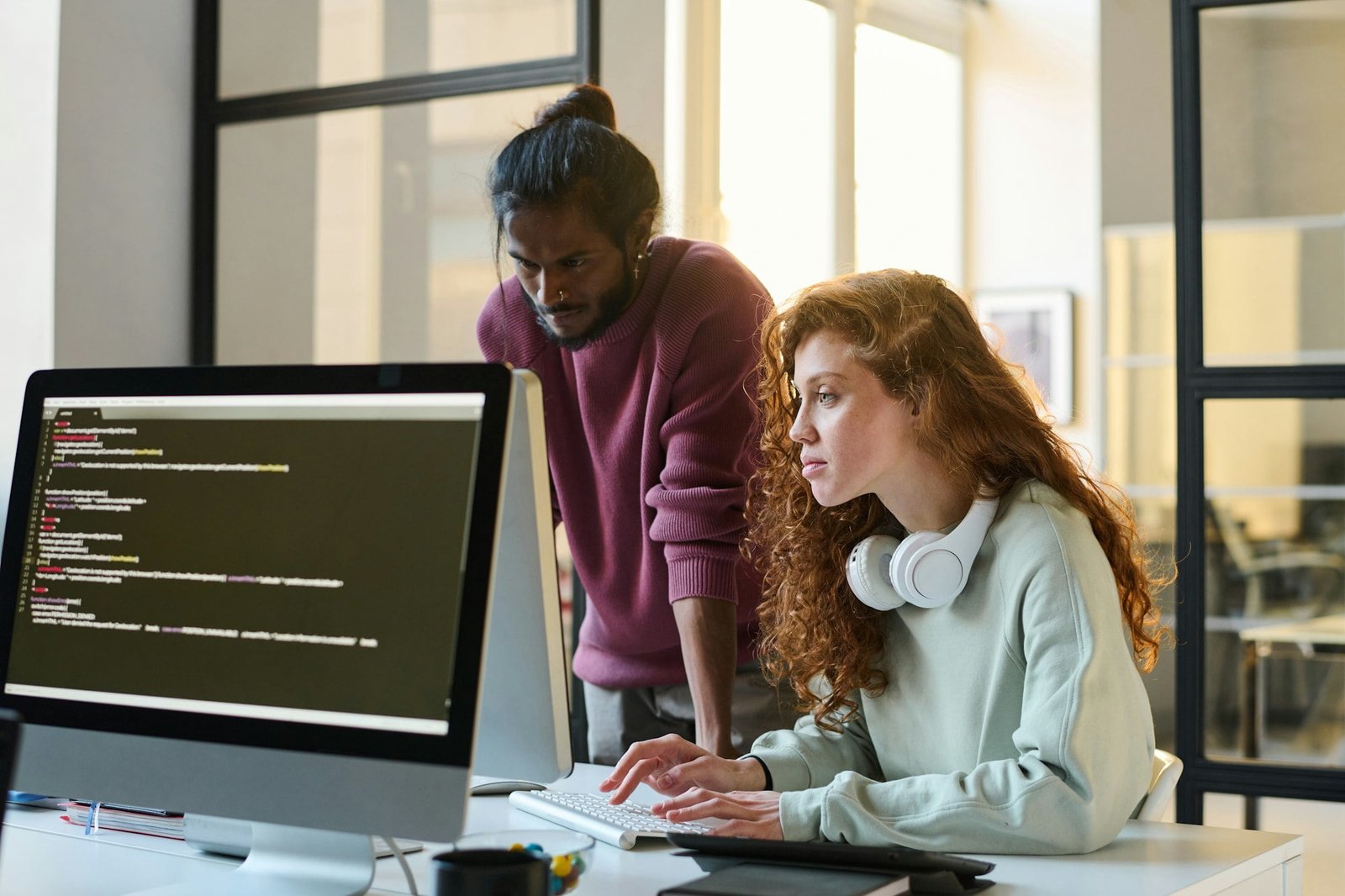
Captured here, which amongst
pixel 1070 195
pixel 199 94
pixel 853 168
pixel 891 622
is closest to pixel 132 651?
pixel 891 622

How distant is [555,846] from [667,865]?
0.12m

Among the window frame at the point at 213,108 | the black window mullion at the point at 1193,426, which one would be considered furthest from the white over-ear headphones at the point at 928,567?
the window frame at the point at 213,108

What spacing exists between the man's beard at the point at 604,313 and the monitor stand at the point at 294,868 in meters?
0.86

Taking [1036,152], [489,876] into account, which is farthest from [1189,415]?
[1036,152]

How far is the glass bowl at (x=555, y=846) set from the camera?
1.04m

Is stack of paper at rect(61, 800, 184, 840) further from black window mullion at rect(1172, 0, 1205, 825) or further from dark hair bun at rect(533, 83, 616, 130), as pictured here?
black window mullion at rect(1172, 0, 1205, 825)

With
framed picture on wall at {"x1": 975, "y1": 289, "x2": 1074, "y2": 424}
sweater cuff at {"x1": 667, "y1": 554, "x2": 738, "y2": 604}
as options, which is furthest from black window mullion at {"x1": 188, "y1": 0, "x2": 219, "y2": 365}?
framed picture on wall at {"x1": 975, "y1": 289, "x2": 1074, "y2": 424}

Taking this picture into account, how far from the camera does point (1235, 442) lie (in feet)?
9.33

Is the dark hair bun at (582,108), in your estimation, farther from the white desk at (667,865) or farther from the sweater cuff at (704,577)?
the white desk at (667,865)

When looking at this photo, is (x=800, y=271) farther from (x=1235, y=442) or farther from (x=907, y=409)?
(x=907, y=409)

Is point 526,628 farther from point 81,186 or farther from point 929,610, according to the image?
point 81,186

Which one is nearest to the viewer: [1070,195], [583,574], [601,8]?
[583,574]

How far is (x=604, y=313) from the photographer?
75.9 inches

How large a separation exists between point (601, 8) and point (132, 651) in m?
1.95
